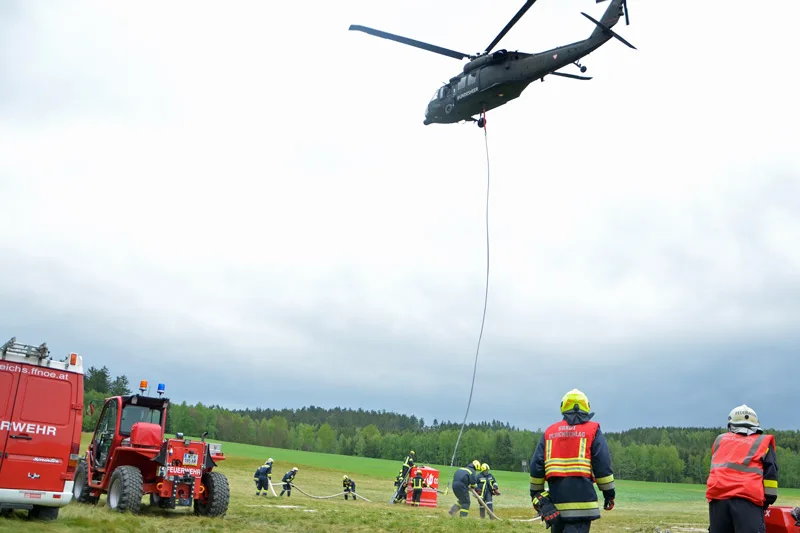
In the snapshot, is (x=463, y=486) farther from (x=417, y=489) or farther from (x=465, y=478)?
(x=417, y=489)

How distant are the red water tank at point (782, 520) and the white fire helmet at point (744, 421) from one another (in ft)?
4.41

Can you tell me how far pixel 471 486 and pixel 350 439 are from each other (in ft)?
391

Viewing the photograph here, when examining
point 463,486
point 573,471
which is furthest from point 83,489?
point 573,471

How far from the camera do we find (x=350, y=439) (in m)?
136

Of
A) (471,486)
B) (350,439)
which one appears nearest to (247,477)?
(471,486)

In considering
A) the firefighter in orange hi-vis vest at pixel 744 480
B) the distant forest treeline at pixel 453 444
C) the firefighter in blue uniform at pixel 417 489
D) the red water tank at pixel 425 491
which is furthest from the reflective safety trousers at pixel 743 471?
the distant forest treeline at pixel 453 444

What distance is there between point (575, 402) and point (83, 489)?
538 inches

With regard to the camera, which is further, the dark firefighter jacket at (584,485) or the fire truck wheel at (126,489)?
the fire truck wheel at (126,489)

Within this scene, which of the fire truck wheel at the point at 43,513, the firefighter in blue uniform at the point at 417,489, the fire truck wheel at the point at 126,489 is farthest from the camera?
the firefighter in blue uniform at the point at 417,489

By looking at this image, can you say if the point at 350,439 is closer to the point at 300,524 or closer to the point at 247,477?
the point at 247,477

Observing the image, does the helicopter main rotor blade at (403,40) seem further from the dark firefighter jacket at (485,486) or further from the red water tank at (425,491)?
the red water tank at (425,491)

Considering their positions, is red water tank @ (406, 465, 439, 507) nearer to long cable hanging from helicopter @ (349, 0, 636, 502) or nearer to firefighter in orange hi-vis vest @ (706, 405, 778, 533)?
long cable hanging from helicopter @ (349, 0, 636, 502)

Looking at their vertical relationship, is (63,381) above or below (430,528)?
above

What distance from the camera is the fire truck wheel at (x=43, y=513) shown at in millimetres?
12273
